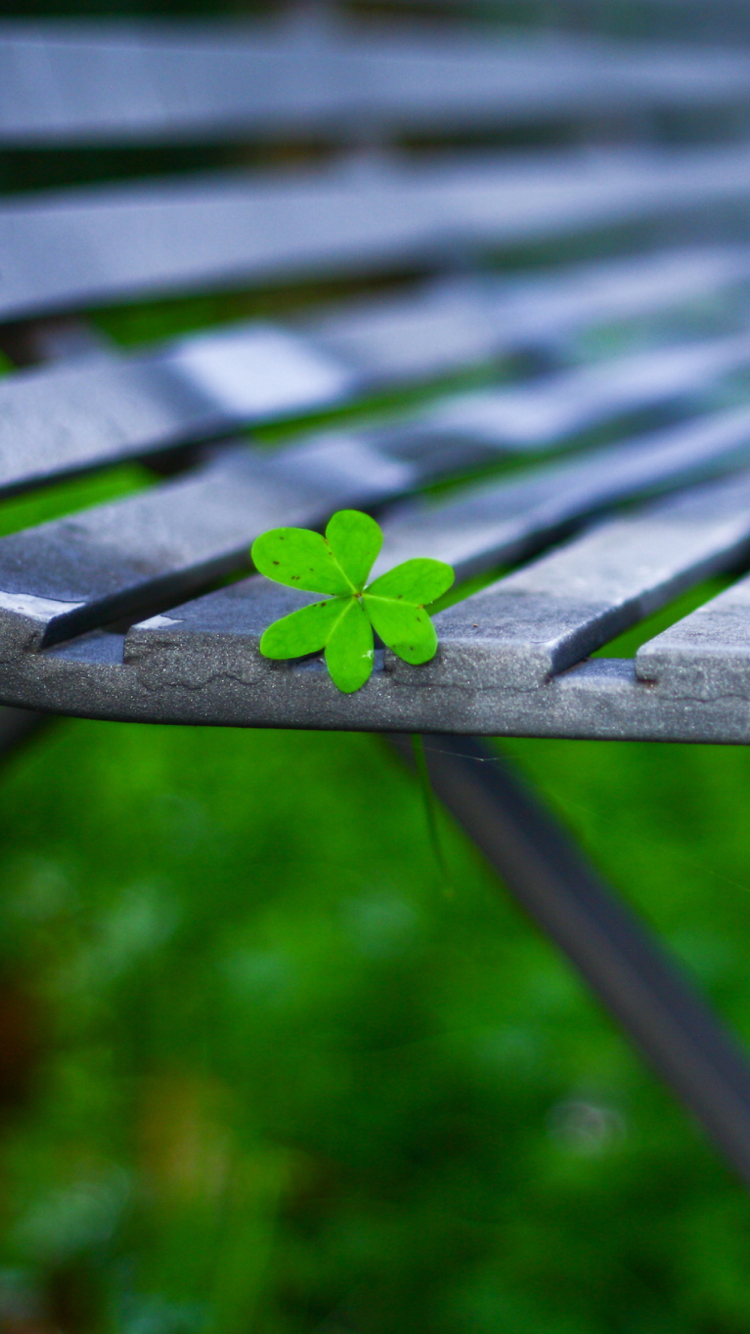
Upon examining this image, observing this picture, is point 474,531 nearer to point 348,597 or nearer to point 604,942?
point 348,597

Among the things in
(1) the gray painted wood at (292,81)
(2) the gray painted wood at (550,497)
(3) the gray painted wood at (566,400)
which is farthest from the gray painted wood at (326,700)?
(1) the gray painted wood at (292,81)

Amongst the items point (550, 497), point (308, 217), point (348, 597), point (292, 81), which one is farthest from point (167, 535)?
point (292, 81)

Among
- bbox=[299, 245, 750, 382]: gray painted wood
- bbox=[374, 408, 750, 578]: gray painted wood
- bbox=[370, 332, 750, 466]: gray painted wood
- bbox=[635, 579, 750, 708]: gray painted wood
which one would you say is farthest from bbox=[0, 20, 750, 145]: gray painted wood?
bbox=[635, 579, 750, 708]: gray painted wood

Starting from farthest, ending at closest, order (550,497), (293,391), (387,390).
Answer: (387,390)
(293,391)
(550,497)

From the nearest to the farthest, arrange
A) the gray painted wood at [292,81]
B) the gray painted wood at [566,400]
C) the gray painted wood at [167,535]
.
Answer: the gray painted wood at [167,535] → the gray painted wood at [566,400] → the gray painted wood at [292,81]

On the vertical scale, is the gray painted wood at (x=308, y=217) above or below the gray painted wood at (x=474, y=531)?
above

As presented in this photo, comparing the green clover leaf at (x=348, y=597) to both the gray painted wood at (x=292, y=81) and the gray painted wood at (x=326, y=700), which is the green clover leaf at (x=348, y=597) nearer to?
the gray painted wood at (x=326, y=700)

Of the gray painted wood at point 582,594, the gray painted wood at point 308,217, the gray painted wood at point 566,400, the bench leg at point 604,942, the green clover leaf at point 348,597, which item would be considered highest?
the gray painted wood at point 308,217

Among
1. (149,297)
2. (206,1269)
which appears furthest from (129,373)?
(206,1269)

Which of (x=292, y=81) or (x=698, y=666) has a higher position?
(x=292, y=81)
